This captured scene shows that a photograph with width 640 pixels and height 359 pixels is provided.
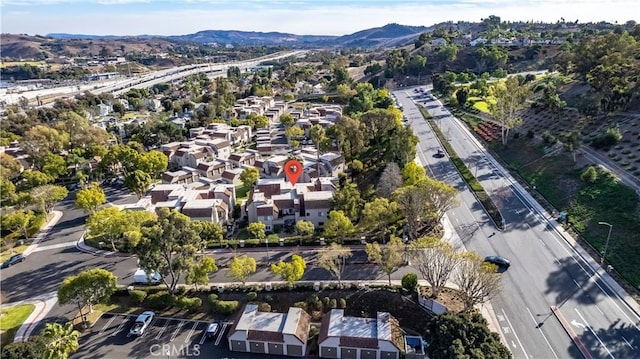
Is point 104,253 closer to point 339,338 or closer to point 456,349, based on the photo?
point 339,338

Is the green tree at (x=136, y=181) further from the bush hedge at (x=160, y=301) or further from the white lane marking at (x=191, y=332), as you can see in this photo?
the white lane marking at (x=191, y=332)

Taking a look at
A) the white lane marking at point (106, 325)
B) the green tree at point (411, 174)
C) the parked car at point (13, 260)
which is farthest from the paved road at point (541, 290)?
the parked car at point (13, 260)

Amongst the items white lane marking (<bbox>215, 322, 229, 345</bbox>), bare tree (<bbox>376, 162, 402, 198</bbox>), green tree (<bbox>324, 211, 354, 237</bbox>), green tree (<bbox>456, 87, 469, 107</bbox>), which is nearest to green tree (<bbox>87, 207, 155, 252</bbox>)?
white lane marking (<bbox>215, 322, 229, 345</bbox>)

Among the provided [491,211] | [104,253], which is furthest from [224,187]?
[491,211]

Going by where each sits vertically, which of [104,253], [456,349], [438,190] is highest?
[438,190]

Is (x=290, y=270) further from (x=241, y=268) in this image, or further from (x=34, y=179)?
(x=34, y=179)

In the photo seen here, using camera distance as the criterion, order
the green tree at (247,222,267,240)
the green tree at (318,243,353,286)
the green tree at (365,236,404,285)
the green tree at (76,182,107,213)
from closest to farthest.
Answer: the green tree at (365,236,404,285) → the green tree at (318,243,353,286) → the green tree at (247,222,267,240) → the green tree at (76,182,107,213)

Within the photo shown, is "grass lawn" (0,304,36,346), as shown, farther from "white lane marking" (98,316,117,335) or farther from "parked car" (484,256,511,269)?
"parked car" (484,256,511,269)
